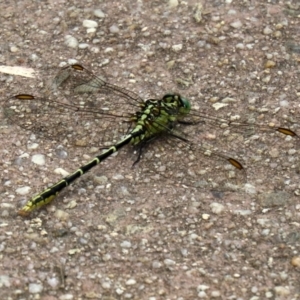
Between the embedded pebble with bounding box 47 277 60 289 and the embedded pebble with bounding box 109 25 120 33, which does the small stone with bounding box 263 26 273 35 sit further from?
the embedded pebble with bounding box 47 277 60 289

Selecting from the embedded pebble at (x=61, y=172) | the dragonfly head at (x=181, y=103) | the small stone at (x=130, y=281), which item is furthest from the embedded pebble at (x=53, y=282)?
the dragonfly head at (x=181, y=103)

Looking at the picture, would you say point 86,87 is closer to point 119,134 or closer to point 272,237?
point 119,134

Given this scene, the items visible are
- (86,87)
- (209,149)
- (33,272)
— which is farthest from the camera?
(86,87)

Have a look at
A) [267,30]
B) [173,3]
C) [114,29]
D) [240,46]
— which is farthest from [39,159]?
[267,30]

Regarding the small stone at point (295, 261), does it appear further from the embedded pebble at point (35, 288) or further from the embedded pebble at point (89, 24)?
the embedded pebble at point (89, 24)

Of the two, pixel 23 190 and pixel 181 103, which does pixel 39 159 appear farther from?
pixel 181 103

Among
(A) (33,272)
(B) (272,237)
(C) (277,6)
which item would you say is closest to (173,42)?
(C) (277,6)
